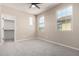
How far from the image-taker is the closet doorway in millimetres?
3131

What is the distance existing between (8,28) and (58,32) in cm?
200

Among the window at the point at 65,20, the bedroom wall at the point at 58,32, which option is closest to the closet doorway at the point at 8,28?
the bedroom wall at the point at 58,32

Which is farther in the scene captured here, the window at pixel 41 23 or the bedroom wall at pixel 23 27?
the window at pixel 41 23

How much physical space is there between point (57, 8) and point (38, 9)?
0.91m

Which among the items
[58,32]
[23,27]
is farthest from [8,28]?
[58,32]

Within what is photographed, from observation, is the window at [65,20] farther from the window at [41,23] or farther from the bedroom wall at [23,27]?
the bedroom wall at [23,27]

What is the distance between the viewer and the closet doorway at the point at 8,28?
313cm

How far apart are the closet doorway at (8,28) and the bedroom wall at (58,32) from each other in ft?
3.02

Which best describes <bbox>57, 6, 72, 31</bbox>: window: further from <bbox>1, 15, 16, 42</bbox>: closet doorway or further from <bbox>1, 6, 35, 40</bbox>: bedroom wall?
<bbox>1, 15, 16, 42</bbox>: closet doorway

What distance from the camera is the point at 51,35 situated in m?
3.77

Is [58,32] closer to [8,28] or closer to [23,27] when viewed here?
[23,27]

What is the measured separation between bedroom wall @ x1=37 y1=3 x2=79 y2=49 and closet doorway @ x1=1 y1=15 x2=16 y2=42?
919 millimetres

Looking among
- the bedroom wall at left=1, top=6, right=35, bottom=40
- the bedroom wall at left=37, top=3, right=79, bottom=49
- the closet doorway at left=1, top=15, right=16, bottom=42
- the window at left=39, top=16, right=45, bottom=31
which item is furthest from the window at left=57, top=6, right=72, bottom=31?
the closet doorway at left=1, top=15, right=16, bottom=42

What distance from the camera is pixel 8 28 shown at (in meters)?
3.28
